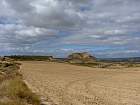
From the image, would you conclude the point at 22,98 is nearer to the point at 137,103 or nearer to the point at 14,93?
the point at 14,93

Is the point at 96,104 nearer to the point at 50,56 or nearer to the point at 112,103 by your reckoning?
the point at 112,103

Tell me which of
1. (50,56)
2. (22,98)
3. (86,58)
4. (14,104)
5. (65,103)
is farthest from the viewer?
(50,56)

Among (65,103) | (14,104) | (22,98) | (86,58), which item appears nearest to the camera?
(14,104)

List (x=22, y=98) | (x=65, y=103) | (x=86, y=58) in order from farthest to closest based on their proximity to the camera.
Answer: (x=86, y=58), (x=65, y=103), (x=22, y=98)

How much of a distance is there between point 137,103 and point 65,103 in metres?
3.44

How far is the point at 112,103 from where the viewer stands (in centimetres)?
1599

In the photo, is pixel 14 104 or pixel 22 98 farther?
pixel 22 98

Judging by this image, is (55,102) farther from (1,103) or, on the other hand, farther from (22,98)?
(1,103)

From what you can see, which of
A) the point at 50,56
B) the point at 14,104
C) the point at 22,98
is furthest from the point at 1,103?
the point at 50,56

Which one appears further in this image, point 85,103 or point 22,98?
point 85,103

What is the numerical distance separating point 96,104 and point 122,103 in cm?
138

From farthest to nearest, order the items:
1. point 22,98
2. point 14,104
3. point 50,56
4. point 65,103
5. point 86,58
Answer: point 50,56 → point 86,58 → point 65,103 → point 22,98 → point 14,104

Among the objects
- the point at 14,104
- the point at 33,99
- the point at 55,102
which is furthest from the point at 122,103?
the point at 14,104

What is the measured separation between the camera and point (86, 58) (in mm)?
120625
